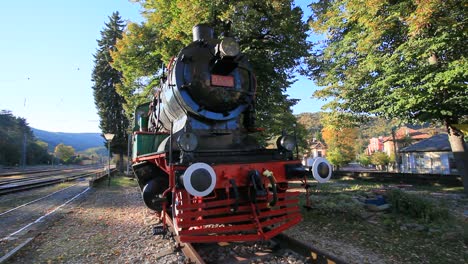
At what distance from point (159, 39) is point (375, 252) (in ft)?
42.5

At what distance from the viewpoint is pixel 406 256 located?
5348 millimetres

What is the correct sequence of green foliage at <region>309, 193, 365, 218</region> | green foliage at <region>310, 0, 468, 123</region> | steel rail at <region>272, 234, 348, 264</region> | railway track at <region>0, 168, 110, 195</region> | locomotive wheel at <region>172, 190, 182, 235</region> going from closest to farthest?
steel rail at <region>272, 234, 348, 264</region>
locomotive wheel at <region>172, 190, 182, 235</region>
green foliage at <region>309, 193, 365, 218</region>
green foliage at <region>310, 0, 468, 123</region>
railway track at <region>0, 168, 110, 195</region>

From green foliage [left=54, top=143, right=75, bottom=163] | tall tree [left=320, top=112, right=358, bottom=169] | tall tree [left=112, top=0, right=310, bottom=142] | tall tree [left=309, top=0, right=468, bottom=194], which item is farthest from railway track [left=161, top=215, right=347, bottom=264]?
green foliage [left=54, top=143, right=75, bottom=163]

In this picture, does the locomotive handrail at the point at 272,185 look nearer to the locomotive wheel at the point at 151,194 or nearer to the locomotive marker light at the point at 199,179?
the locomotive marker light at the point at 199,179

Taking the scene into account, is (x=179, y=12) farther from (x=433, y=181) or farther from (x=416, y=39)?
(x=433, y=181)

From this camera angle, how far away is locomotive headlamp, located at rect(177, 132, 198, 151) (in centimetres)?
499

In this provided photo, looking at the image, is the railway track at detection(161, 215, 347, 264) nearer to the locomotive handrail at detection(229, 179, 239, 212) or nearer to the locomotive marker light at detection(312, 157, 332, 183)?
the locomotive handrail at detection(229, 179, 239, 212)

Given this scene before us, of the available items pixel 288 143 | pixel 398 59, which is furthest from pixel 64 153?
pixel 288 143

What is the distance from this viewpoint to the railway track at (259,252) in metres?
4.61

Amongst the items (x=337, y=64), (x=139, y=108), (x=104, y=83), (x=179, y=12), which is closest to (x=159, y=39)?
(x=179, y=12)

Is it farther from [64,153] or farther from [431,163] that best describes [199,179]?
[64,153]

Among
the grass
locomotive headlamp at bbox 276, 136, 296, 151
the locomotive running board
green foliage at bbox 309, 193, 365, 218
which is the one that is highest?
locomotive headlamp at bbox 276, 136, 296, 151

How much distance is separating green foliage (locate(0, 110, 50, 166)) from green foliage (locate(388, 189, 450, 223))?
61.2 meters

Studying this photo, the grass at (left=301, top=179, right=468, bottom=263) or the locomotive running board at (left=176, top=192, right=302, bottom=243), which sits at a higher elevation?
the locomotive running board at (left=176, top=192, right=302, bottom=243)
